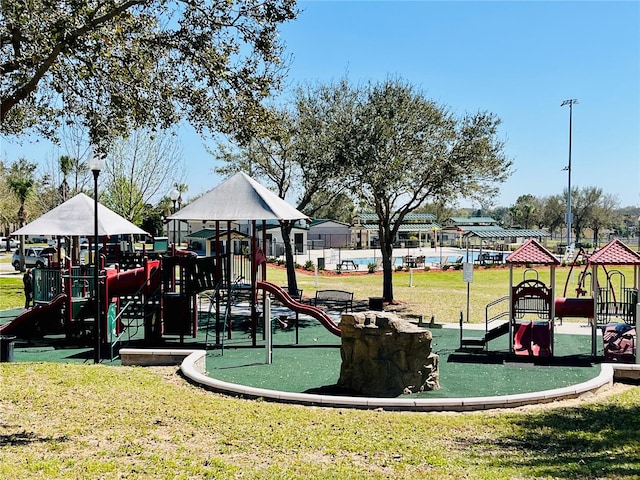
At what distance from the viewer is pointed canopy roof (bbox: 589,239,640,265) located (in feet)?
43.9

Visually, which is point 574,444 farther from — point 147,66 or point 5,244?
point 5,244

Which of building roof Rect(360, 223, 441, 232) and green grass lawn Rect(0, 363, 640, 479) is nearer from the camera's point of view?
green grass lawn Rect(0, 363, 640, 479)

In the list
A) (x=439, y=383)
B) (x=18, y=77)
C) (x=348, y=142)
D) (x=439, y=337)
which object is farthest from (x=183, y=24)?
(x=348, y=142)

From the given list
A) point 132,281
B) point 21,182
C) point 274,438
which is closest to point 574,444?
point 274,438

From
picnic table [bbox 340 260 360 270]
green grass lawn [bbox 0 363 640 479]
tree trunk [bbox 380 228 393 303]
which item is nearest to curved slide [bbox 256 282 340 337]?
green grass lawn [bbox 0 363 640 479]

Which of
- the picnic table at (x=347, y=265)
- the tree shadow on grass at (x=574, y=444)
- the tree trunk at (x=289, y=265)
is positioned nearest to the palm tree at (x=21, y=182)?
the picnic table at (x=347, y=265)

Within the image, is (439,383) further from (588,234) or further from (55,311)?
(588,234)

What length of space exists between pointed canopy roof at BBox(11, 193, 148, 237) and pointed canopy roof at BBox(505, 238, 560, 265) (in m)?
10.2

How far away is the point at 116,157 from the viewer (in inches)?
1248

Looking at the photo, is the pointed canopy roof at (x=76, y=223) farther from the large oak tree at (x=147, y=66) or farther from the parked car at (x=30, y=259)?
the parked car at (x=30, y=259)

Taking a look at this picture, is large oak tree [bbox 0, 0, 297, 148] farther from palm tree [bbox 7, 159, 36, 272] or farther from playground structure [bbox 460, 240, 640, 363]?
palm tree [bbox 7, 159, 36, 272]

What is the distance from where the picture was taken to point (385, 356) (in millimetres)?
10359

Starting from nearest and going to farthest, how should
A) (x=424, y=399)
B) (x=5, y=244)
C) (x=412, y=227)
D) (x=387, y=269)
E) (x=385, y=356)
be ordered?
1. (x=424, y=399)
2. (x=385, y=356)
3. (x=387, y=269)
4. (x=5, y=244)
5. (x=412, y=227)

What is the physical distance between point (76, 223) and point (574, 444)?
45.6 feet
